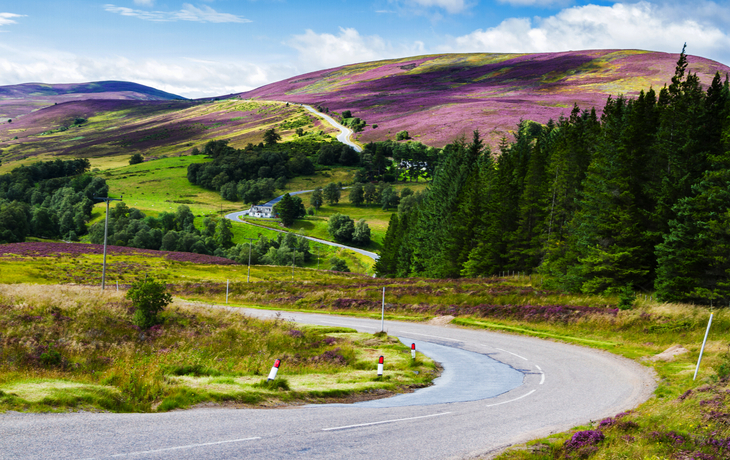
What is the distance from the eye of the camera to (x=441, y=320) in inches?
1624

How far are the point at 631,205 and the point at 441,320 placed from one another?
17.9m

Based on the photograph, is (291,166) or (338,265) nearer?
(338,265)

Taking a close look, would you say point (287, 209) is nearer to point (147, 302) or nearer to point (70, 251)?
point (70, 251)

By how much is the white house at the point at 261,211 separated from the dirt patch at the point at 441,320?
400 ft

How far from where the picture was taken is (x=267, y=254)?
4953 inches

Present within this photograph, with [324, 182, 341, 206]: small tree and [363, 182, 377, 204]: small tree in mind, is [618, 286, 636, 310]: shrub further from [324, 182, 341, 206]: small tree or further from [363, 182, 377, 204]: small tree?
[324, 182, 341, 206]: small tree

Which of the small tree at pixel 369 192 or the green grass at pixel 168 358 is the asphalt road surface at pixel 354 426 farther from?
the small tree at pixel 369 192

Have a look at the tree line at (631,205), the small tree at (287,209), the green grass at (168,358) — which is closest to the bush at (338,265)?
the small tree at (287,209)

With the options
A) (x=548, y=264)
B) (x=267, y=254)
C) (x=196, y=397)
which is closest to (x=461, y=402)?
(x=196, y=397)

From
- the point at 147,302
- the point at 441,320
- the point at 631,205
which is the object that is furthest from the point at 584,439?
the point at 631,205

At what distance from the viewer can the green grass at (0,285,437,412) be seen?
12.8m

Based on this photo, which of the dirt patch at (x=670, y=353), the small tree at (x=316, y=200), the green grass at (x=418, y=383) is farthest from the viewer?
the small tree at (x=316, y=200)

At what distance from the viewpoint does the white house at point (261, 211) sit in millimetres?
159000

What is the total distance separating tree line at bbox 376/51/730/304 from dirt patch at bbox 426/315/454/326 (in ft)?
38.4
